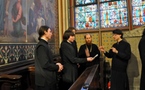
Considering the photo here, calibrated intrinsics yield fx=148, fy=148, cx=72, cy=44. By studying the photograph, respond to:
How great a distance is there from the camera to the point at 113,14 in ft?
18.7

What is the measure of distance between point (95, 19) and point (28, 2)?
10.2 feet

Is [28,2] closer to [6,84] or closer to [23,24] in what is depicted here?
[23,24]

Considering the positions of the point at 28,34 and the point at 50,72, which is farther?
the point at 28,34

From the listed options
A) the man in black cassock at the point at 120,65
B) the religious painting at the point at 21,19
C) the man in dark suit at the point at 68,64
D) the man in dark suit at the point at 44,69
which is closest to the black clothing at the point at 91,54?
the man in black cassock at the point at 120,65

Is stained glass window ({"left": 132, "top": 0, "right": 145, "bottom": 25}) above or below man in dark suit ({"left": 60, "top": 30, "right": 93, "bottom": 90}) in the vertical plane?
above

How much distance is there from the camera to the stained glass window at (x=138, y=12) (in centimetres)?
532

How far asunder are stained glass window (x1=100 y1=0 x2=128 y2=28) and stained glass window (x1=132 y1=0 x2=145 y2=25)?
279 mm

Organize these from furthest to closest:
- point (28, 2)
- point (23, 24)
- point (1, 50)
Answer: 1. point (28, 2)
2. point (23, 24)
3. point (1, 50)

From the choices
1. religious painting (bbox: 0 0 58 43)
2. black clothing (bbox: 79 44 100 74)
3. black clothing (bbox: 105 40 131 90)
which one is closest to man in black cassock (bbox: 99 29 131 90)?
black clothing (bbox: 105 40 131 90)

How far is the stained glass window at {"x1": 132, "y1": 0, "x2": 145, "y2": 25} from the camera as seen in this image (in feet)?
17.5

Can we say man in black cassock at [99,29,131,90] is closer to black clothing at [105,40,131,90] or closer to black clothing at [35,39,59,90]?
black clothing at [105,40,131,90]

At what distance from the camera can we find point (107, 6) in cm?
582

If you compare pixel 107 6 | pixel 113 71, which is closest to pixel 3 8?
pixel 113 71

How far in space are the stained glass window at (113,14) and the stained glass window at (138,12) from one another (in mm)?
279
